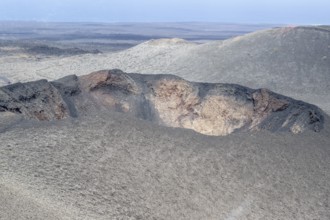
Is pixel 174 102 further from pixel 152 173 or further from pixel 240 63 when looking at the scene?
pixel 240 63

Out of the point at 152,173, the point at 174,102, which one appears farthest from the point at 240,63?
the point at 152,173

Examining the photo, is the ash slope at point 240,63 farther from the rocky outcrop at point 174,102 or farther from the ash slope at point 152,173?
the ash slope at point 152,173

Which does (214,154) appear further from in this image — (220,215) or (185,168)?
(220,215)

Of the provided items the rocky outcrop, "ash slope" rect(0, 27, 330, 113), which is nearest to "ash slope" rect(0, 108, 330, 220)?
the rocky outcrop

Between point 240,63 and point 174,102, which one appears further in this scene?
point 240,63

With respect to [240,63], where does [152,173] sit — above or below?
above

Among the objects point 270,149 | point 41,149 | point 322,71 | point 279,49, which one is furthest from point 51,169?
point 279,49
